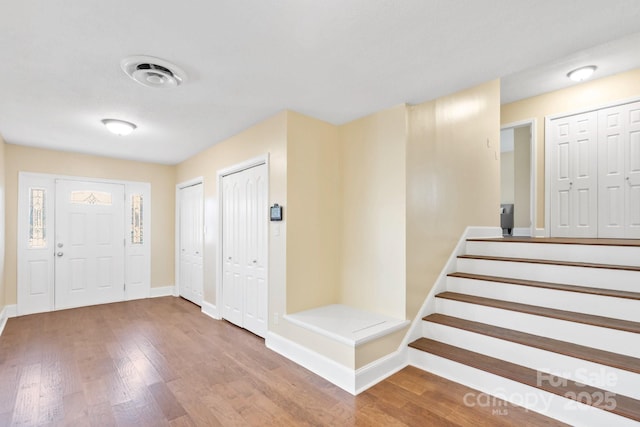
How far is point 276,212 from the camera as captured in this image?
10.4ft

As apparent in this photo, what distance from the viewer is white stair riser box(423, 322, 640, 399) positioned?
1.92 m

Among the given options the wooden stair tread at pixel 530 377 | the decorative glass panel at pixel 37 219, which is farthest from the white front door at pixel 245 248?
the decorative glass panel at pixel 37 219

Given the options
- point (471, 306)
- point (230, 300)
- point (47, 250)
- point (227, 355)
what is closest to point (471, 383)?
point (471, 306)

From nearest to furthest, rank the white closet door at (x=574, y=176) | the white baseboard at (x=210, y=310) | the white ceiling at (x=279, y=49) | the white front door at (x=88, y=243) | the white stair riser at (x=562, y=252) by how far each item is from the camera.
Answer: the white ceiling at (x=279, y=49)
the white stair riser at (x=562, y=252)
the white closet door at (x=574, y=176)
the white baseboard at (x=210, y=310)
the white front door at (x=88, y=243)

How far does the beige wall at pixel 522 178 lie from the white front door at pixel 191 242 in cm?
539

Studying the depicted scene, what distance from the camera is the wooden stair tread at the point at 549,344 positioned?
1.97 metres

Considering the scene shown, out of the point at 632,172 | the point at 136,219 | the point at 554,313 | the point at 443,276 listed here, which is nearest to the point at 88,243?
the point at 136,219

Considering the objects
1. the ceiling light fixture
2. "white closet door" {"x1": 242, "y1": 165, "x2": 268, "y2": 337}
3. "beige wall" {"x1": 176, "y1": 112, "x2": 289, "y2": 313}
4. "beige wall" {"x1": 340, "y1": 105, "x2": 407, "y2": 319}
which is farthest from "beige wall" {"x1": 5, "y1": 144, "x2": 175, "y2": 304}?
"beige wall" {"x1": 340, "y1": 105, "x2": 407, "y2": 319}

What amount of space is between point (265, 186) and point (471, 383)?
2.69 metres

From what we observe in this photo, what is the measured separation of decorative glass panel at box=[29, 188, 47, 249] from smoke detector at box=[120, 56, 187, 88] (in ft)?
12.0

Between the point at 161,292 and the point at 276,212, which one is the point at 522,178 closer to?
the point at 276,212

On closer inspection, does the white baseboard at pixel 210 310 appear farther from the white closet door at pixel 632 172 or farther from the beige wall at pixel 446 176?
the white closet door at pixel 632 172

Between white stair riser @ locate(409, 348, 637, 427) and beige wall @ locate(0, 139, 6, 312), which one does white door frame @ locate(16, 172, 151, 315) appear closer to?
beige wall @ locate(0, 139, 6, 312)

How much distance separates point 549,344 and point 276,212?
2591 millimetres
